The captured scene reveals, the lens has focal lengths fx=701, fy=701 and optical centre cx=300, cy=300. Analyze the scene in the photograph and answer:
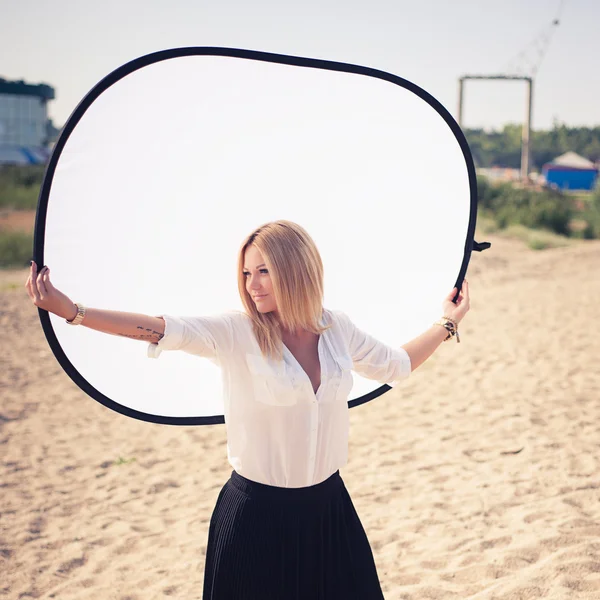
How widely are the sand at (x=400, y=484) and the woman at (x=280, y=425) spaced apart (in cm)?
145

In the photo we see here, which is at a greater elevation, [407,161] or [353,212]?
[407,161]

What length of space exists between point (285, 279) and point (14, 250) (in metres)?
14.5

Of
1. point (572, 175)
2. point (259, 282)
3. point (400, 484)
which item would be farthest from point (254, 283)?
point (572, 175)

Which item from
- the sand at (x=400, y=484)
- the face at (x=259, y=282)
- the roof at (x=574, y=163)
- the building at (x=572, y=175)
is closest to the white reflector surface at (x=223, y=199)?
the face at (x=259, y=282)

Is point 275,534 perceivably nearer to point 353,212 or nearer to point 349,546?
point 349,546

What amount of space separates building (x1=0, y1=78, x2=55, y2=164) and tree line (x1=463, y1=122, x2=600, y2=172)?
48.4 meters

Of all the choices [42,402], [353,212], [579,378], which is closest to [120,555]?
[353,212]

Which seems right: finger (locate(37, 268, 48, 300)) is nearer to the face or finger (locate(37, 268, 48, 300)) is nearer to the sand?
the face

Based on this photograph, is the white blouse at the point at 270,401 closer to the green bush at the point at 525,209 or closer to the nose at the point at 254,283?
the nose at the point at 254,283

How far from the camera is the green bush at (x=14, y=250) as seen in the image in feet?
47.8

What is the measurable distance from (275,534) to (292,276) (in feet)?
2.05

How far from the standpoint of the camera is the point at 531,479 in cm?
414

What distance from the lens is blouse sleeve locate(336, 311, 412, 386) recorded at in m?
1.85

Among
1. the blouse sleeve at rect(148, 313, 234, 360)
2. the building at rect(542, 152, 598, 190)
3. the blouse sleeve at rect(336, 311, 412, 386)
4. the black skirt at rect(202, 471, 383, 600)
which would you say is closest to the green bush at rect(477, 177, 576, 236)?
the blouse sleeve at rect(336, 311, 412, 386)
